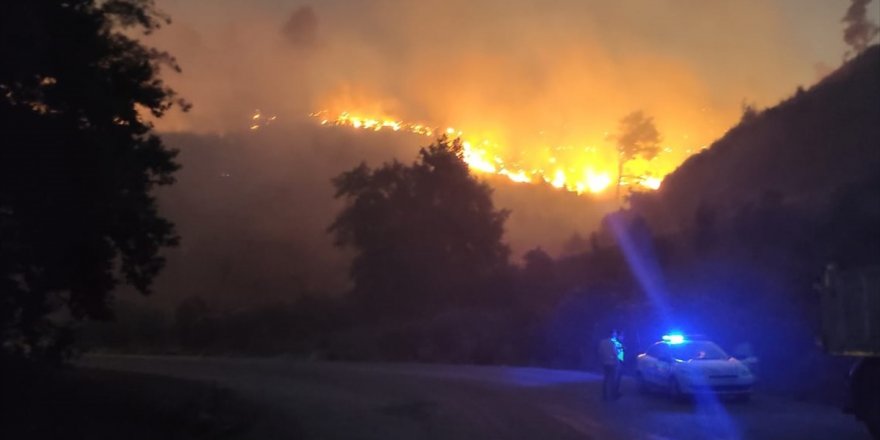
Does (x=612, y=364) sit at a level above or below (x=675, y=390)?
above

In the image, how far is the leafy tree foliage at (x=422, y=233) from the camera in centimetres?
6519

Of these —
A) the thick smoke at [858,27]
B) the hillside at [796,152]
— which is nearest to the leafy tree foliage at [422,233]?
the hillside at [796,152]

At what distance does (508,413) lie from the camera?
1992cm

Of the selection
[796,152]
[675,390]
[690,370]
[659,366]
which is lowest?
[675,390]

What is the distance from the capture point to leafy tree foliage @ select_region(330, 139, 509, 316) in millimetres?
65188

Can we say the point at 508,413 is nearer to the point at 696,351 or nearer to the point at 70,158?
the point at 696,351

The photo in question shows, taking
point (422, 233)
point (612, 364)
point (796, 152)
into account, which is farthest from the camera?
point (422, 233)

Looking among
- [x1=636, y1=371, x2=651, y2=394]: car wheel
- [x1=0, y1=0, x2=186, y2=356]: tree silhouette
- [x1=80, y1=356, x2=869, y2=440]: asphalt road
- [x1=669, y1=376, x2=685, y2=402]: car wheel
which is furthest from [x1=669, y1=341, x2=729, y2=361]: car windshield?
[x1=0, y1=0, x2=186, y2=356]: tree silhouette

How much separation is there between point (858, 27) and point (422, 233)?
40.5 metres

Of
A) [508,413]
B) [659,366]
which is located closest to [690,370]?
[659,366]

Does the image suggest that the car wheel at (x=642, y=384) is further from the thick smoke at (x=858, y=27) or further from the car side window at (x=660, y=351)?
the thick smoke at (x=858, y=27)

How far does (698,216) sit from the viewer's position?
1880 inches

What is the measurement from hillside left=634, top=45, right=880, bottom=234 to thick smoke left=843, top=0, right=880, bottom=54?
58.9ft

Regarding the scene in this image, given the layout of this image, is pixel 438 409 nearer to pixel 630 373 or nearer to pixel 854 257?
pixel 630 373
